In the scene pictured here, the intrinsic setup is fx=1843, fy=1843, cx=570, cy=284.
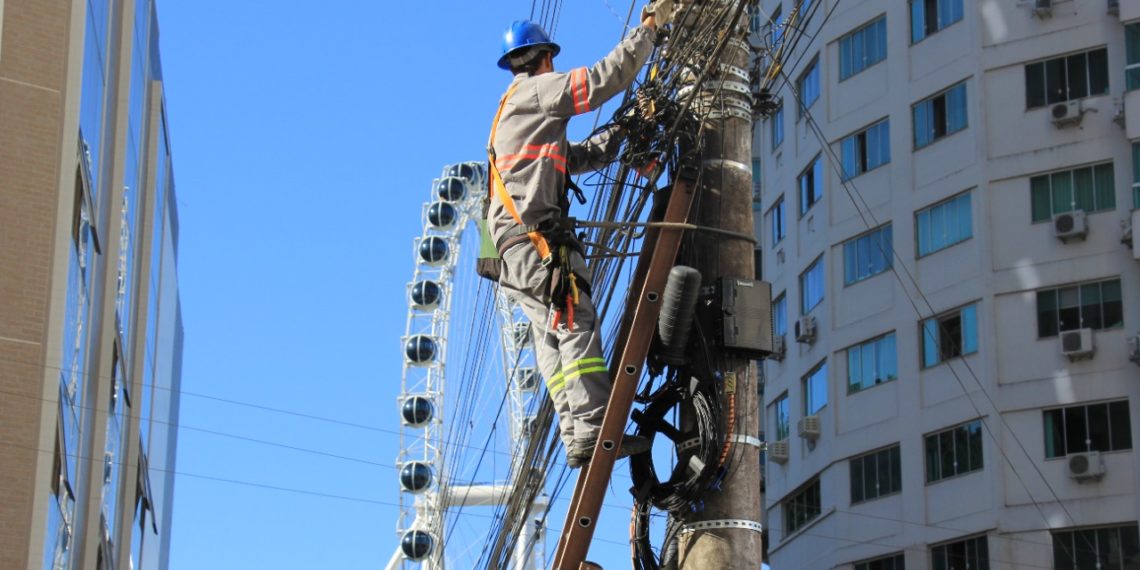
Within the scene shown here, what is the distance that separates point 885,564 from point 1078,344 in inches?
265

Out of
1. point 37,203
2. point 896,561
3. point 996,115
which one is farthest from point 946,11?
point 37,203

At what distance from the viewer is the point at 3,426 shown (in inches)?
965

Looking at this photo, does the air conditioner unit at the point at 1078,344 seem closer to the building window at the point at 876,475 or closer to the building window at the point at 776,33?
the building window at the point at 876,475

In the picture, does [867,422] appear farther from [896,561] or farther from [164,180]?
[164,180]

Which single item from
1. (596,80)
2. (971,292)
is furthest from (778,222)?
(596,80)

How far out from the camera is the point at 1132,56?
37469 mm

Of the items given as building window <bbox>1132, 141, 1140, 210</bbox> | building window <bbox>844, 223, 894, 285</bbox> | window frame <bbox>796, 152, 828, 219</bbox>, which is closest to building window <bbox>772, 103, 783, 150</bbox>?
window frame <bbox>796, 152, 828, 219</bbox>

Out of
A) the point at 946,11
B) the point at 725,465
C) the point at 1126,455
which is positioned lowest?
the point at 725,465

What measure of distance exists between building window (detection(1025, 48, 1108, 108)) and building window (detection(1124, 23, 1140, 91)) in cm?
44

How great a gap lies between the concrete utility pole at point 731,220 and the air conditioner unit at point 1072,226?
27702 mm

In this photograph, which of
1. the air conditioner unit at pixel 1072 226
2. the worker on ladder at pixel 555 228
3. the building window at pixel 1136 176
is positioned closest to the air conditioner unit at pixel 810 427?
the air conditioner unit at pixel 1072 226

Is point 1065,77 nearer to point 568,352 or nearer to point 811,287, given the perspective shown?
point 811,287

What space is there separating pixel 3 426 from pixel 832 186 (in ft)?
77.2

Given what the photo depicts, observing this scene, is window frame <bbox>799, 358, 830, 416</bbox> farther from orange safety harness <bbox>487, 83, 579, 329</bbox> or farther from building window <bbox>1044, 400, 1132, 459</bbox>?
orange safety harness <bbox>487, 83, 579, 329</bbox>
